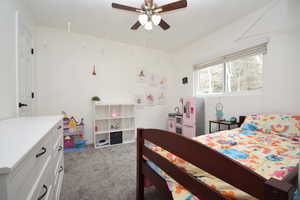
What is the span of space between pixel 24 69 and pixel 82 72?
1082 millimetres

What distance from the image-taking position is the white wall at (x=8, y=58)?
55.6 inches

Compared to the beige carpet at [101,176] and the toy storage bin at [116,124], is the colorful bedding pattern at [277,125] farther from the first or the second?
the toy storage bin at [116,124]

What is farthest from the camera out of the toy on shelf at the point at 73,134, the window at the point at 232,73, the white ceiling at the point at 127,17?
the toy on shelf at the point at 73,134

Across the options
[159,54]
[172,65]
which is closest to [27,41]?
[159,54]

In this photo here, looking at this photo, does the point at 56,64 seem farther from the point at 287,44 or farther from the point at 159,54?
the point at 287,44

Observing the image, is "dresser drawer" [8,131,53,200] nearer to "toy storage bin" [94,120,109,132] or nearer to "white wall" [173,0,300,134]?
"toy storage bin" [94,120,109,132]

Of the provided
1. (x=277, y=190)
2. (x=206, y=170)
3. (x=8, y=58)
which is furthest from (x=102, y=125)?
(x=277, y=190)

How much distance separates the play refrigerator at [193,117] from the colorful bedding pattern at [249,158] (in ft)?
4.41

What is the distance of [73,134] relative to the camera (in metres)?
2.68

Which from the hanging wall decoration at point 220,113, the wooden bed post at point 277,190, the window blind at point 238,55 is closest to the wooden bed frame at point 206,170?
the wooden bed post at point 277,190

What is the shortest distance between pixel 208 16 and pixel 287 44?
4.30 ft

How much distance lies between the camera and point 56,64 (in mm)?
2770

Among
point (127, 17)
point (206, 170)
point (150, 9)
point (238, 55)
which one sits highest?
point (127, 17)

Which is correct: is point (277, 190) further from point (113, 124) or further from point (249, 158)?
point (113, 124)
